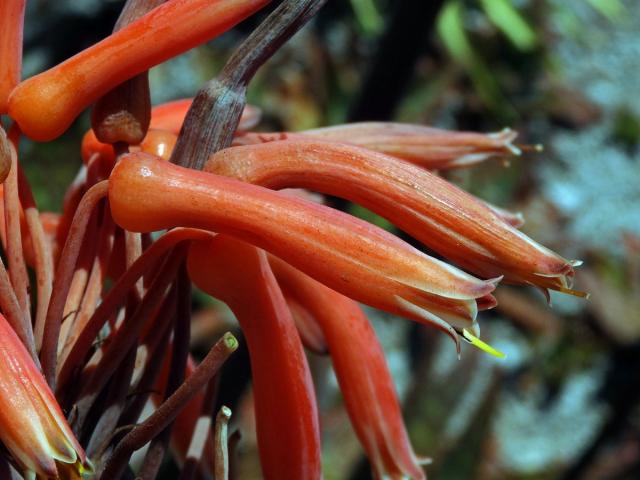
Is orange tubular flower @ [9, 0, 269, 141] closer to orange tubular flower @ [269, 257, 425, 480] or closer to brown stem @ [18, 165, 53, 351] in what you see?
brown stem @ [18, 165, 53, 351]

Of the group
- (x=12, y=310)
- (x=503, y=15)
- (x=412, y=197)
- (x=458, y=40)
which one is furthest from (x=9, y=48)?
(x=458, y=40)

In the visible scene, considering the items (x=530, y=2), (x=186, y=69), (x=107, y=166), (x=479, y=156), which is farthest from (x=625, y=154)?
(x=107, y=166)

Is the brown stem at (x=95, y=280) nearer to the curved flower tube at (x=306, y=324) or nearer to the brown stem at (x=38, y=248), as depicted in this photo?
the brown stem at (x=38, y=248)

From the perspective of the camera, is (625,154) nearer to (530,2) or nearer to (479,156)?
(530,2)

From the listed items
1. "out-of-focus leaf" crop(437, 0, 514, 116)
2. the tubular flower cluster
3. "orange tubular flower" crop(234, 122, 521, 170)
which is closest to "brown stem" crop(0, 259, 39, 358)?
the tubular flower cluster

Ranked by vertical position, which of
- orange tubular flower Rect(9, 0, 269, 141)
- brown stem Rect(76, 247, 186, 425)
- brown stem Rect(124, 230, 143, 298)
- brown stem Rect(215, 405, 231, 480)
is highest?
orange tubular flower Rect(9, 0, 269, 141)
